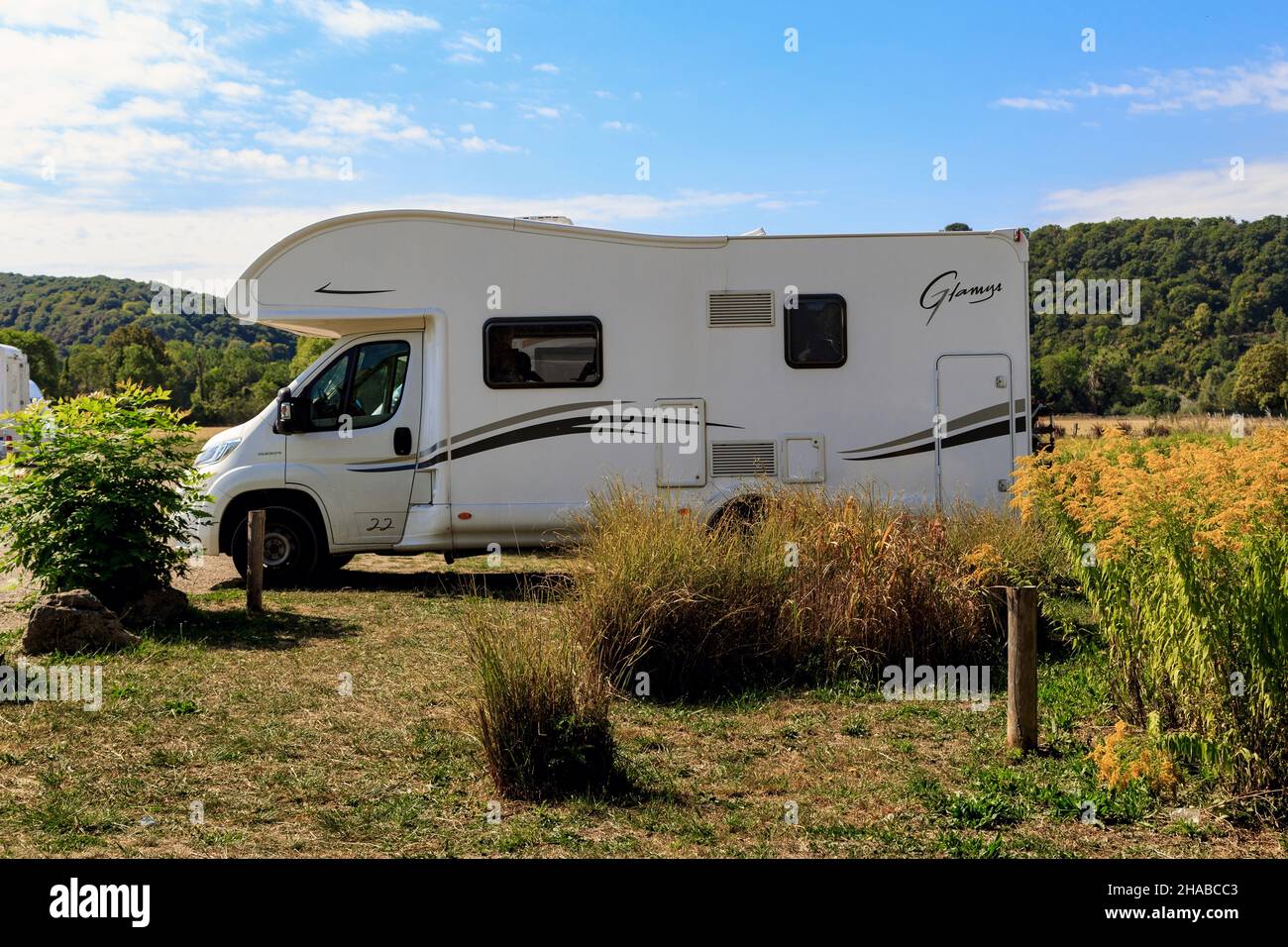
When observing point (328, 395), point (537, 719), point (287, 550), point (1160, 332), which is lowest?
point (537, 719)

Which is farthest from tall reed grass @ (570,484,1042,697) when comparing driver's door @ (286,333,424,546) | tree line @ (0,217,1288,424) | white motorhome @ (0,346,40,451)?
tree line @ (0,217,1288,424)

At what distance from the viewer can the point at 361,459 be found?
448 inches

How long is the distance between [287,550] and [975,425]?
22.0 feet

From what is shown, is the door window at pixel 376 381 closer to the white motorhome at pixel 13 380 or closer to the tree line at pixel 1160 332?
the white motorhome at pixel 13 380

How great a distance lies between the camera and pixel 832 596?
7.76m

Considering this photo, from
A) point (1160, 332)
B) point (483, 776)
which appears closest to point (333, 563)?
point (483, 776)

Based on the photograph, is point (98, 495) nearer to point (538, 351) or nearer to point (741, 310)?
point (538, 351)

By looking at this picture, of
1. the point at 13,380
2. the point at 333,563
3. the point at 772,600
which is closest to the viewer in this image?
the point at 772,600

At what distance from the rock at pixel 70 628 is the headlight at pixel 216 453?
327cm

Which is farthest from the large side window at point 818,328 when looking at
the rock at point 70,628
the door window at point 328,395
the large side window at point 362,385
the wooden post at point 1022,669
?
the rock at point 70,628

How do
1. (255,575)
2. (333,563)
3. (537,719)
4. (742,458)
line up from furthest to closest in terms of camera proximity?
(333,563) → (742,458) → (255,575) → (537,719)
